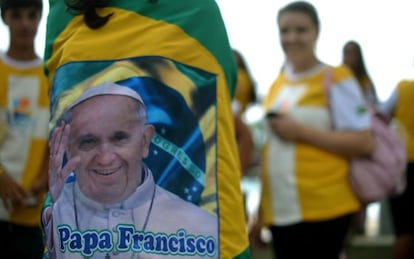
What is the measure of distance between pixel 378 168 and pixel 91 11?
2517 mm

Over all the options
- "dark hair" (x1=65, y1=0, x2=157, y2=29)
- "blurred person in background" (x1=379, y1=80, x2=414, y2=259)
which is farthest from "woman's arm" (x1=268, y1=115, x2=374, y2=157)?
"dark hair" (x1=65, y1=0, x2=157, y2=29)

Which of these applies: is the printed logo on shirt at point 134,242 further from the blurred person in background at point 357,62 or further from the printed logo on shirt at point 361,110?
the blurred person in background at point 357,62

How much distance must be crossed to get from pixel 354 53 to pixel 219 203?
16.0ft

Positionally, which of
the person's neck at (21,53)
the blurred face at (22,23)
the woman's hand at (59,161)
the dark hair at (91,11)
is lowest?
the person's neck at (21,53)

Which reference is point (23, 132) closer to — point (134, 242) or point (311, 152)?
point (311, 152)

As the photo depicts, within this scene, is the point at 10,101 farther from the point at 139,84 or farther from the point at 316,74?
the point at 139,84

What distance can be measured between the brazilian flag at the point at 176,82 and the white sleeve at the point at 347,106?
2.06 m

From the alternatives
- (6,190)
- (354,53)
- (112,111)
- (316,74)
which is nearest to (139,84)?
(112,111)

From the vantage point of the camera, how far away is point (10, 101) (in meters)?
4.41

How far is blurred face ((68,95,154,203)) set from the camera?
2438mm

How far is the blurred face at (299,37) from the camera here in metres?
4.82

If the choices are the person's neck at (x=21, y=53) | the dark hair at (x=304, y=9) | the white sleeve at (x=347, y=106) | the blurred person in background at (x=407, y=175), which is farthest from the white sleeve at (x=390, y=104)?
the person's neck at (x=21, y=53)

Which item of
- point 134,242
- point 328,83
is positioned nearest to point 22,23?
point 328,83

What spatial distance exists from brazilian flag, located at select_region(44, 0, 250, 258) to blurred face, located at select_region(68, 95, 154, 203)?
0.13ft
